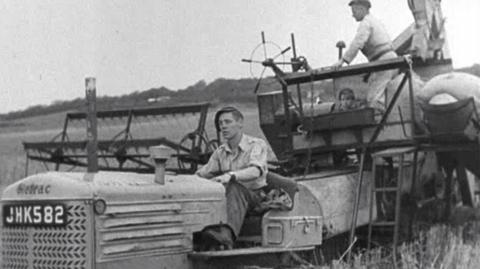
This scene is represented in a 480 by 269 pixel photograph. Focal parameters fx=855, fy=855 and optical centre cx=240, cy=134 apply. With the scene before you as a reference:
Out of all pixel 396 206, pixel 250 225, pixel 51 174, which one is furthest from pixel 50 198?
pixel 396 206

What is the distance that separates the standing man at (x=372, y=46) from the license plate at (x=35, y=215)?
16.0 ft

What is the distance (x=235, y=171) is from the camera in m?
6.95

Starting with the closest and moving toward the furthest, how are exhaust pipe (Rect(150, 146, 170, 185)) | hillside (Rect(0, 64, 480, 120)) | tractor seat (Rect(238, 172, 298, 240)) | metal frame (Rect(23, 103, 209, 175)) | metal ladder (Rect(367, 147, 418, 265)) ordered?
exhaust pipe (Rect(150, 146, 170, 185)) < tractor seat (Rect(238, 172, 298, 240)) < metal ladder (Rect(367, 147, 418, 265)) < metal frame (Rect(23, 103, 209, 175)) < hillside (Rect(0, 64, 480, 120))

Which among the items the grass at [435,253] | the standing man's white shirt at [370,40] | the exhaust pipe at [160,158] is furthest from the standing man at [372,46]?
the exhaust pipe at [160,158]

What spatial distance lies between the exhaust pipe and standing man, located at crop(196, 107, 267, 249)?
0.63 metres

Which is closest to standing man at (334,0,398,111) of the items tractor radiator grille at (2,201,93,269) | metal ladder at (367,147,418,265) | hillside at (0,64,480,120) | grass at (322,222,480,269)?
metal ladder at (367,147,418,265)

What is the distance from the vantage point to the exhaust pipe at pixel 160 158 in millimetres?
6047

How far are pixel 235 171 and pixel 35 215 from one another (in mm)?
1762

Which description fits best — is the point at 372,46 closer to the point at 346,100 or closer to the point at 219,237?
the point at 346,100

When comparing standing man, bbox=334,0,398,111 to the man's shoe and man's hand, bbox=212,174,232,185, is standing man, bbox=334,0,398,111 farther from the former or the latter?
the man's shoe

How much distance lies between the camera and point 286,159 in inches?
394

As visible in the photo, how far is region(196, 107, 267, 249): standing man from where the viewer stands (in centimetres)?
677

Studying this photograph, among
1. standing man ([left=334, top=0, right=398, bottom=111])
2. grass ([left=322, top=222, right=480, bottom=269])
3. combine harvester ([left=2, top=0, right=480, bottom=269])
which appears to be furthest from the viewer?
standing man ([left=334, top=0, right=398, bottom=111])

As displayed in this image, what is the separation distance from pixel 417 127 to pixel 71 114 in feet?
18.4
